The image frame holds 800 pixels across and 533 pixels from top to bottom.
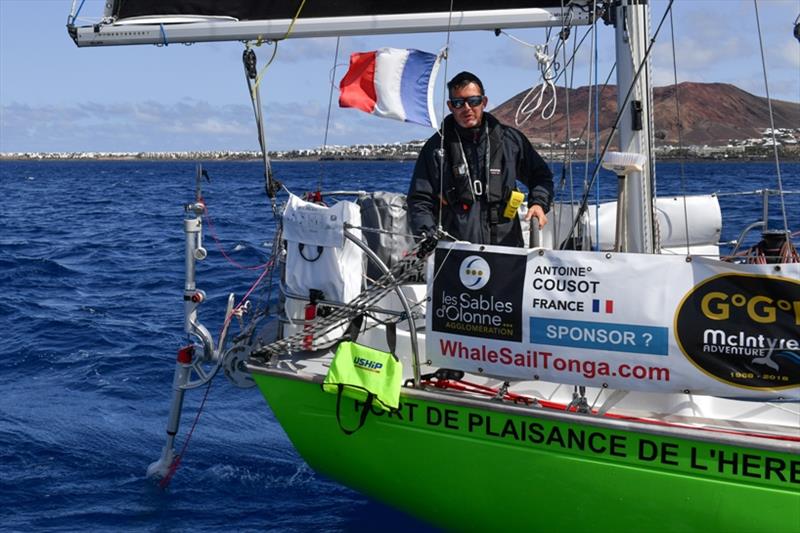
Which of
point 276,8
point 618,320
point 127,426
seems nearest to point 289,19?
point 276,8

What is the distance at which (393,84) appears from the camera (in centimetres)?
608

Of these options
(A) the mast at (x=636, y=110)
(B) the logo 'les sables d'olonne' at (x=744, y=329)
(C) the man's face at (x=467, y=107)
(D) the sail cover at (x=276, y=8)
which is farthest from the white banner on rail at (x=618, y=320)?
(D) the sail cover at (x=276, y=8)

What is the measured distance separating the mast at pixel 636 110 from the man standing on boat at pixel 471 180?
1.73ft

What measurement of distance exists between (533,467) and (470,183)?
1.71 metres

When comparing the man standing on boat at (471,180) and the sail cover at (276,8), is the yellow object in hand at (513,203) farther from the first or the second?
the sail cover at (276,8)

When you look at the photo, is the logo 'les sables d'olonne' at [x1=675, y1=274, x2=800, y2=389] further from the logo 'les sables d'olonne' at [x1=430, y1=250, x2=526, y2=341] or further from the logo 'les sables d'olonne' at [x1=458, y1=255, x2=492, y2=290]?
the logo 'les sables d'olonne' at [x1=458, y1=255, x2=492, y2=290]

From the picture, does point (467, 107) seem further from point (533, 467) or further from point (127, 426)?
point (127, 426)

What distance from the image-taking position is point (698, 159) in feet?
336

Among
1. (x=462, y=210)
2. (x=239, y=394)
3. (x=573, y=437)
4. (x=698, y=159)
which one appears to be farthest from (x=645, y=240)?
(x=698, y=159)

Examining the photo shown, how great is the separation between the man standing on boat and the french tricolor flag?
15cm

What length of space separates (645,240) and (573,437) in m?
1.53

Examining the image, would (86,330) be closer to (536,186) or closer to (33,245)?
(536,186)

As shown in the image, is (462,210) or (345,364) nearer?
(345,364)

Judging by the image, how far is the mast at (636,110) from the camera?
20.2ft
